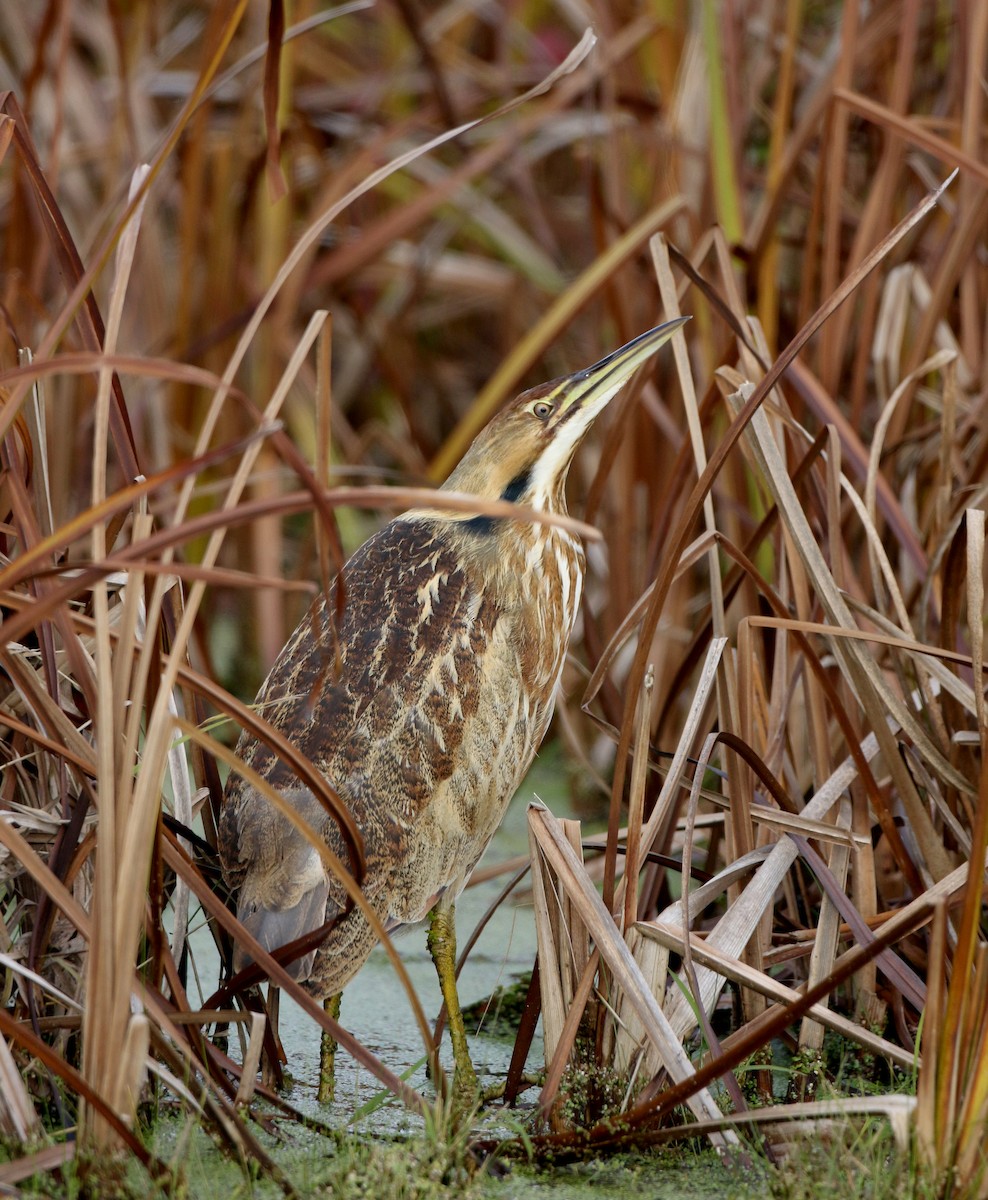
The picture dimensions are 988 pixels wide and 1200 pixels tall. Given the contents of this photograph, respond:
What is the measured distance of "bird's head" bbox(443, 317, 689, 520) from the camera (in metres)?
2.01

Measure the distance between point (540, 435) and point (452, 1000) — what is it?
0.73 m

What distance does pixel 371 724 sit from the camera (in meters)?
1.76

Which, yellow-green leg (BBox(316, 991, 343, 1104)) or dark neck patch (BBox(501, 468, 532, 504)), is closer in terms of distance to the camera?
yellow-green leg (BBox(316, 991, 343, 1104))

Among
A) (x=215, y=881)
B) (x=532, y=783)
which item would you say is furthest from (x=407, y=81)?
(x=215, y=881)

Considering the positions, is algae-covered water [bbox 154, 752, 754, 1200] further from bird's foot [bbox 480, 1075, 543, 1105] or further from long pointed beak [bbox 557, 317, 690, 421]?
long pointed beak [bbox 557, 317, 690, 421]

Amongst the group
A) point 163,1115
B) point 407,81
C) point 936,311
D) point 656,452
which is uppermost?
point 407,81

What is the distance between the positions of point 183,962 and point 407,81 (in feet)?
9.41

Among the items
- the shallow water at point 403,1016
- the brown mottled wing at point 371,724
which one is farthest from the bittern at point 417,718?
the shallow water at point 403,1016

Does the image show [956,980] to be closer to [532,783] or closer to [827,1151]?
[827,1151]

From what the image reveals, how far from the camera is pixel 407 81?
4.00m

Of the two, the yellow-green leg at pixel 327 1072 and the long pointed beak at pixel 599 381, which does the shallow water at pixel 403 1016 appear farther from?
the long pointed beak at pixel 599 381

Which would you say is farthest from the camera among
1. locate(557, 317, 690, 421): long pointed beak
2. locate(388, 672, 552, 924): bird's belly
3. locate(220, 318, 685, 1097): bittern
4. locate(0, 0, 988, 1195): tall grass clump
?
locate(557, 317, 690, 421): long pointed beak

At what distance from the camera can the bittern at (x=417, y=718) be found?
5.56 ft

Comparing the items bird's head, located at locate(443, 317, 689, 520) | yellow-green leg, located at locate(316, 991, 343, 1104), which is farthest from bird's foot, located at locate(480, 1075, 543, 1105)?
bird's head, located at locate(443, 317, 689, 520)
